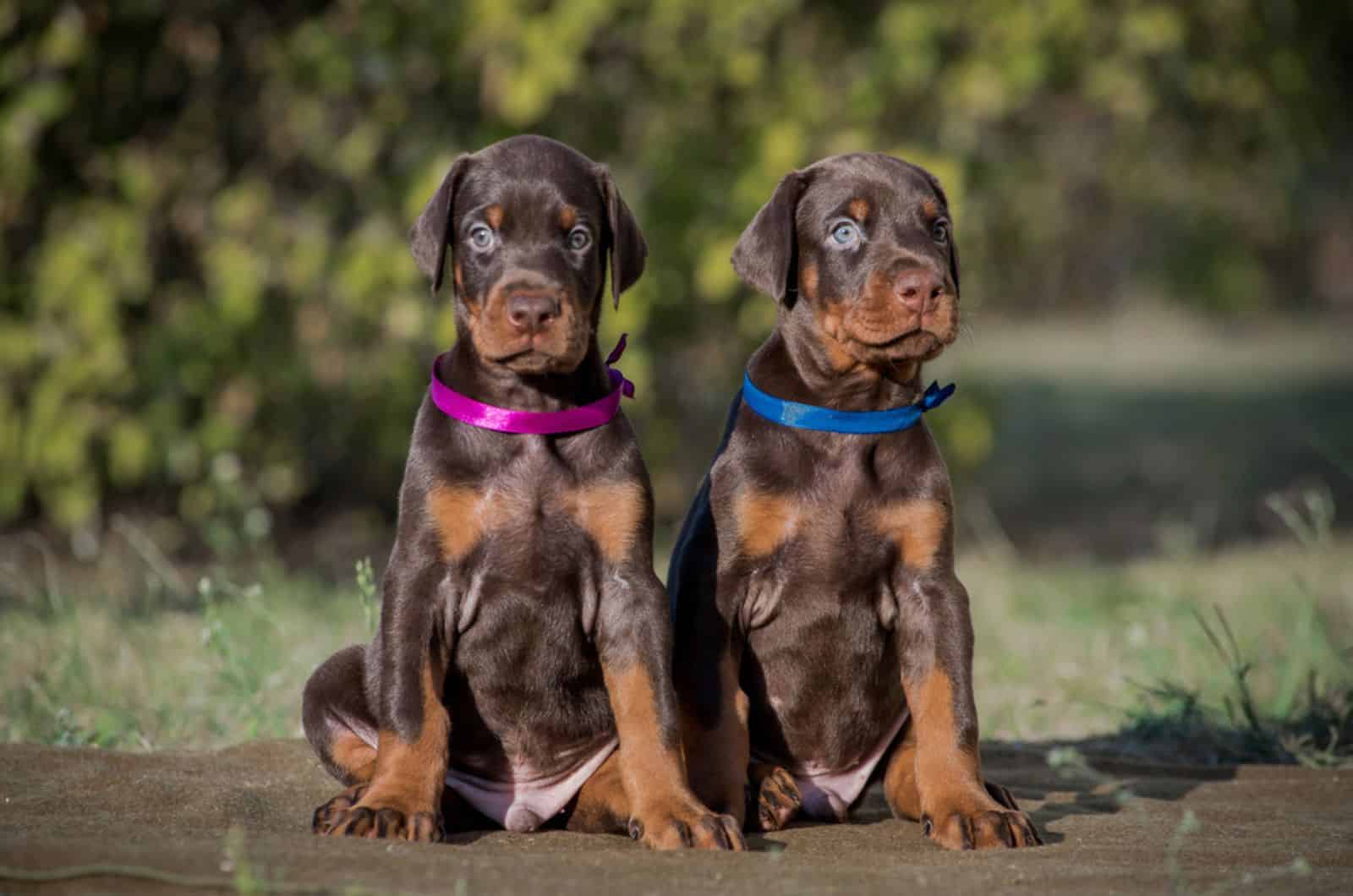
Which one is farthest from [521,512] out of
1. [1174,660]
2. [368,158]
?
[368,158]

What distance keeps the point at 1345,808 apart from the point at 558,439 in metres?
2.47

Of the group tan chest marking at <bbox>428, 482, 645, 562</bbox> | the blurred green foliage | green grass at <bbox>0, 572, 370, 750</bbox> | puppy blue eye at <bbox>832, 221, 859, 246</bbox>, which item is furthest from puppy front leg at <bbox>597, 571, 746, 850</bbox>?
the blurred green foliage

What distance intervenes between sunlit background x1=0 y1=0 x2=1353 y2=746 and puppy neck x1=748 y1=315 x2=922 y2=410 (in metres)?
2.43

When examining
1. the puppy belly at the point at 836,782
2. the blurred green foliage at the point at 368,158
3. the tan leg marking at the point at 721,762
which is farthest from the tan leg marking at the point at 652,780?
the blurred green foliage at the point at 368,158

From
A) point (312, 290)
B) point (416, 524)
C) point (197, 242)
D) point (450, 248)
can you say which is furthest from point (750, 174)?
point (416, 524)

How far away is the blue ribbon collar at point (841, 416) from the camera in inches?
180

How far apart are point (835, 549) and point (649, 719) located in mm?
710

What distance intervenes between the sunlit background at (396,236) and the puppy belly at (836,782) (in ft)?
7.02

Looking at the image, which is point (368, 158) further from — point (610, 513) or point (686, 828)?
point (686, 828)

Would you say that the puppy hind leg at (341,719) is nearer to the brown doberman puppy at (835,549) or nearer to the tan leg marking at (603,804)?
the tan leg marking at (603,804)

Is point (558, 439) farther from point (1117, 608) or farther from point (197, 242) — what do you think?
point (197, 242)

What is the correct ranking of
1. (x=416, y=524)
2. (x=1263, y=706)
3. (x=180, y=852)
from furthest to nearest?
(x=1263, y=706) < (x=416, y=524) < (x=180, y=852)

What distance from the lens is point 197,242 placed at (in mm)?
10445

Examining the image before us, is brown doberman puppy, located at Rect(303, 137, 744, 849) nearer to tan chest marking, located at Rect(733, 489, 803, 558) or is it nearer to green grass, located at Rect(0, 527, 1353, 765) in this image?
tan chest marking, located at Rect(733, 489, 803, 558)
